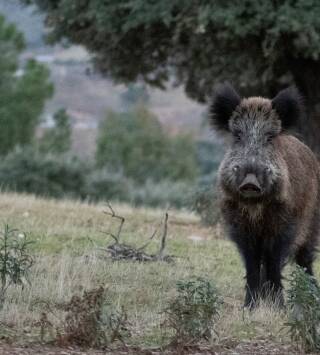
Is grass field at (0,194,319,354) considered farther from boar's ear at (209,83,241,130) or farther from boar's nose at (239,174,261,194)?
boar's ear at (209,83,241,130)

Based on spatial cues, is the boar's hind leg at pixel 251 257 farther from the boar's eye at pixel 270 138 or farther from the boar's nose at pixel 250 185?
the boar's eye at pixel 270 138

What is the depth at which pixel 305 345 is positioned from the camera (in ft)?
26.1

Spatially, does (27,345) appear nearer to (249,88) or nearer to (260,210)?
(260,210)

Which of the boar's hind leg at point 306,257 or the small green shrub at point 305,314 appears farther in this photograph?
the boar's hind leg at point 306,257

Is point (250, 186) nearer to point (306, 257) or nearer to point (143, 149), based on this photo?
point (306, 257)

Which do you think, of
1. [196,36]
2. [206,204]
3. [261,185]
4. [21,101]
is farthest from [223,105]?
[21,101]

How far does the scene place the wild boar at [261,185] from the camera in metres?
10.2

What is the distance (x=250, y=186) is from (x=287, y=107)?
1.39 meters

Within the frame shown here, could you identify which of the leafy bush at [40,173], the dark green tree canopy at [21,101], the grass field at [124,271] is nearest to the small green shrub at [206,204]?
the grass field at [124,271]

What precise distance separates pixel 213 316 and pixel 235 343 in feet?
1.12

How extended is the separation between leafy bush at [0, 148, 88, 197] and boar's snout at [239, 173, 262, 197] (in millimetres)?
21458

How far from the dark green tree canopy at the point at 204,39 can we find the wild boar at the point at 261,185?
27.6 feet

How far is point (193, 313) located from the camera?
7941 mm

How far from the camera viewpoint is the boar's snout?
9.89m
